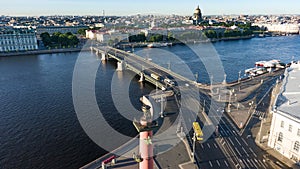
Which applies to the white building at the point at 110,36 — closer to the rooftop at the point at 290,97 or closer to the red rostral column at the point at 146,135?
the rooftop at the point at 290,97

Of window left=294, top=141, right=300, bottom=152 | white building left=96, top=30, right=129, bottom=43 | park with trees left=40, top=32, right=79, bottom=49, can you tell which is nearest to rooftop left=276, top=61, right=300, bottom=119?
window left=294, top=141, right=300, bottom=152

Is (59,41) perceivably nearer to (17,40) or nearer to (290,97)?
(17,40)

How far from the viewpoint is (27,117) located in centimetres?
4088

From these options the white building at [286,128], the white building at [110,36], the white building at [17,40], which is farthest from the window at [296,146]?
the white building at [110,36]

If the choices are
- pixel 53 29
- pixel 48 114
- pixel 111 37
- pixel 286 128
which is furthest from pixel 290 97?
pixel 53 29

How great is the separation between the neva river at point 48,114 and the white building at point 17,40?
25.2 meters

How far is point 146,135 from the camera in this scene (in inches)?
583

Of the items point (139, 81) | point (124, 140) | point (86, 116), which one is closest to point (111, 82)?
point (139, 81)

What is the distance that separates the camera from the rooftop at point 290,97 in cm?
2714

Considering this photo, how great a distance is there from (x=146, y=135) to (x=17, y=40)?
108975 millimetres

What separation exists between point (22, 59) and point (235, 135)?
9006 cm

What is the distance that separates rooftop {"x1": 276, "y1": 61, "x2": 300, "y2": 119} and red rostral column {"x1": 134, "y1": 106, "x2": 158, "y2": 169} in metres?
Result: 18.9

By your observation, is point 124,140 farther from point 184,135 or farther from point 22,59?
point 22,59

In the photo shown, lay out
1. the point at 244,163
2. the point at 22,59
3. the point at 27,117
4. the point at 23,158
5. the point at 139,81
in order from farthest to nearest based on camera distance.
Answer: the point at 22,59
the point at 139,81
the point at 27,117
the point at 23,158
the point at 244,163
